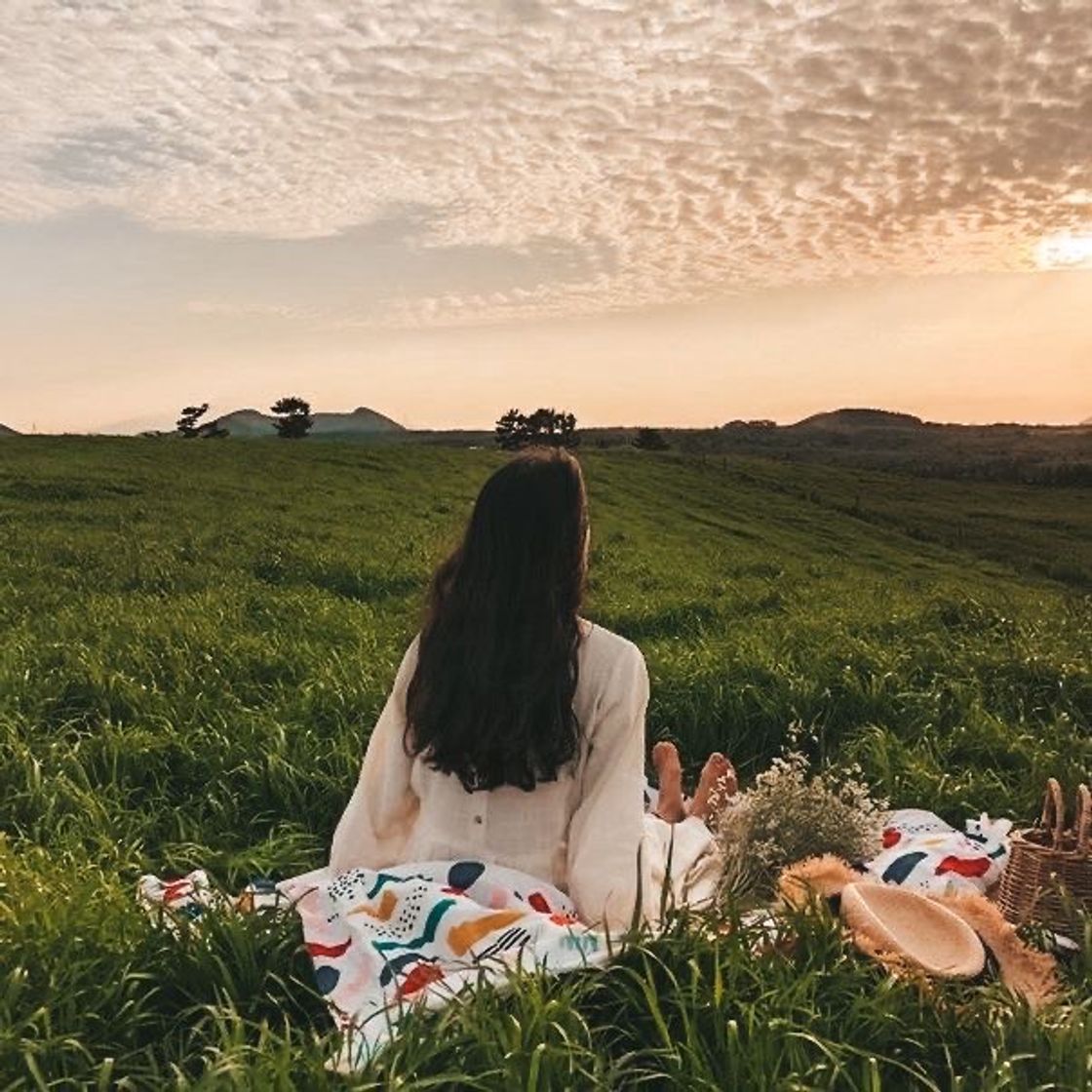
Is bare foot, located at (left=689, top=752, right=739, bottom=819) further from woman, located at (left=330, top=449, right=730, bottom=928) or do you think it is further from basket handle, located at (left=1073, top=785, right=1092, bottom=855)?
basket handle, located at (left=1073, top=785, right=1092, bottom=855)

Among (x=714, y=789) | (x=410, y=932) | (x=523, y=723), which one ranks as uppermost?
(x=523, y=723)

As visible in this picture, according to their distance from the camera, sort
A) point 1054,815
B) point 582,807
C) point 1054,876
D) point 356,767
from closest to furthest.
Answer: point 582,807 < point 1054,876 < point 1054,815 < point 356,767

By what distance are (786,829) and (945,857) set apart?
0.83 metres

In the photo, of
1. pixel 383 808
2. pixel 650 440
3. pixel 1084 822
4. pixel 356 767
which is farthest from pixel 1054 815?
pixel 650 440

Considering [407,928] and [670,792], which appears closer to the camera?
[407,928]

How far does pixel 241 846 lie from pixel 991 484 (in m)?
63.7

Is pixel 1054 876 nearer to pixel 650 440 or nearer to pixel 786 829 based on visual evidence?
pixel 786 829

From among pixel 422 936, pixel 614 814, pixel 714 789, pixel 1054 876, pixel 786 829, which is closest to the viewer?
pixel 422 936

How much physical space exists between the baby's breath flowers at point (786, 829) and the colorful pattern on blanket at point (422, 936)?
1.33 metres

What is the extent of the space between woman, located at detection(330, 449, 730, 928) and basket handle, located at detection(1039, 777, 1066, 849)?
5.91ft

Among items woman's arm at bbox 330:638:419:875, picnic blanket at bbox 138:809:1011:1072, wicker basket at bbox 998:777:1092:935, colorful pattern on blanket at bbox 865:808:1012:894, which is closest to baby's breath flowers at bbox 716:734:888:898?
colorful pattern on blanket at bbox 865:808:1012:894

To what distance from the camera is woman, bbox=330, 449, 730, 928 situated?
14.9 feet

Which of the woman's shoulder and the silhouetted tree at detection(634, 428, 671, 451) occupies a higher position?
the woman's shoulder

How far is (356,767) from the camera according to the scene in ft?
23.4
